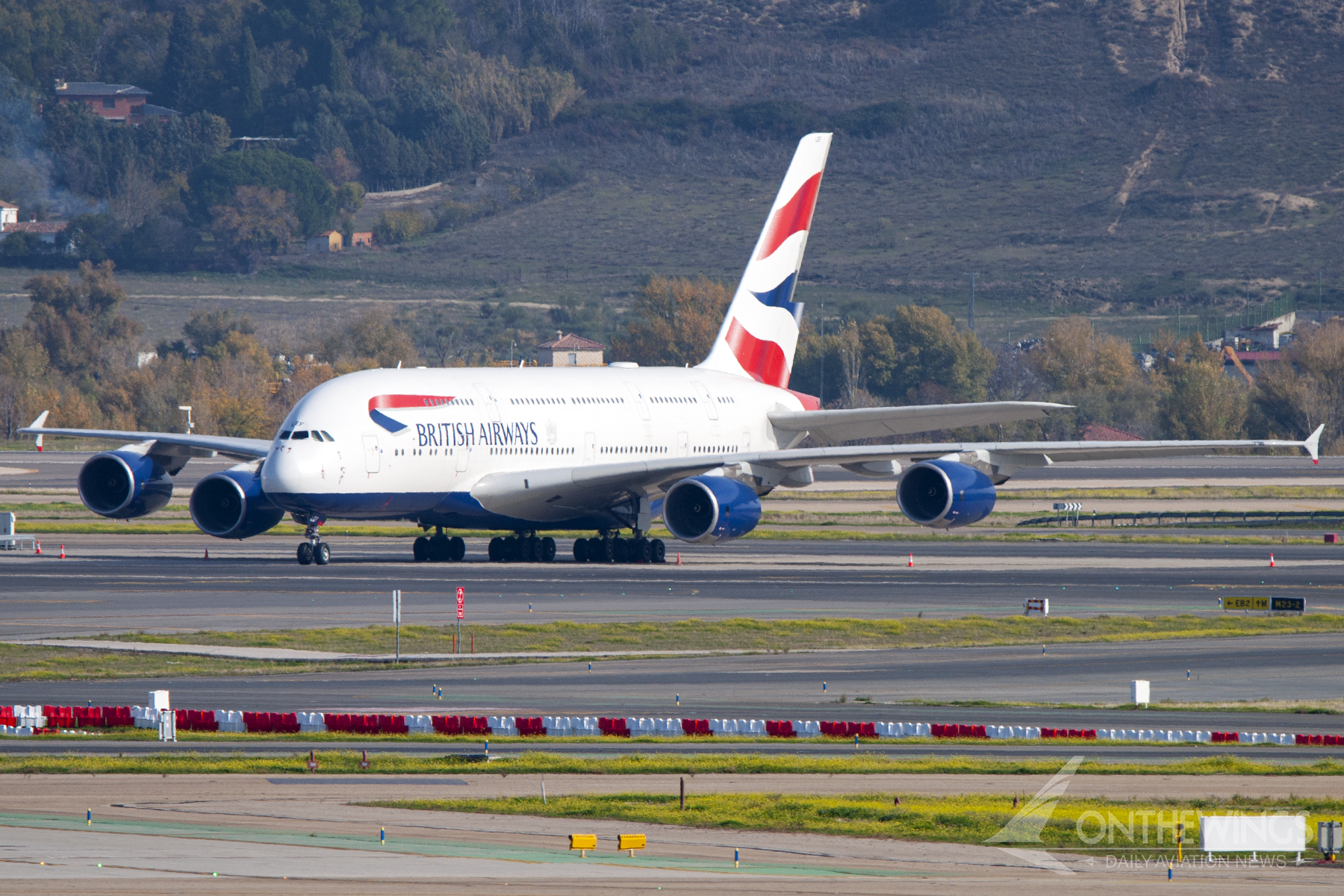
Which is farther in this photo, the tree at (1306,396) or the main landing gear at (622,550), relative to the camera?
the tree at (1306,396)

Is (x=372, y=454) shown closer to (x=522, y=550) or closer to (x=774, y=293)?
(x=522, y=550)

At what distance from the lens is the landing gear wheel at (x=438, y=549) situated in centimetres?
5031

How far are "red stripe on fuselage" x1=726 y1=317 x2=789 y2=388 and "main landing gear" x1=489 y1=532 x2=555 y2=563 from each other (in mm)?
10697

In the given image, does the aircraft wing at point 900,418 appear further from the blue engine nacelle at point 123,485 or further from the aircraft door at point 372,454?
the blue engine nacelle at point 123,485

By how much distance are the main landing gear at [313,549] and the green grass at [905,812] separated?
2818 centimetres

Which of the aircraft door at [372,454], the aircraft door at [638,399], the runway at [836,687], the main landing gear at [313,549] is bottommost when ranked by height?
the runway at [836,687]

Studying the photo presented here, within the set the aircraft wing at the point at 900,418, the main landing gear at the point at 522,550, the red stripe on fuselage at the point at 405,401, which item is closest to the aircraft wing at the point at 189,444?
the red stripe on fuselage at the point at 405,401

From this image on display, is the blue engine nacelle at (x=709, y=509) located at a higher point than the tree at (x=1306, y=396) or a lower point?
lower

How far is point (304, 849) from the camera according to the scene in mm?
16953

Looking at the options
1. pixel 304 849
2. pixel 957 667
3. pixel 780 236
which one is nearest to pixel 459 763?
pixel 304 849

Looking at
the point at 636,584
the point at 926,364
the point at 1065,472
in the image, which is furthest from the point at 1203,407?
the point at 636,584

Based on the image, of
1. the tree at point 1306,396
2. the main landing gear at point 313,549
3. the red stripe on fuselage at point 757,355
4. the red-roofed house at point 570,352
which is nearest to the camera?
the main landing gear at point 313,549

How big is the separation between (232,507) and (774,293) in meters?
18.5

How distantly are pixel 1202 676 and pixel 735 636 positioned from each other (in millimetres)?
8832
